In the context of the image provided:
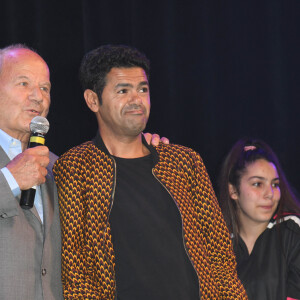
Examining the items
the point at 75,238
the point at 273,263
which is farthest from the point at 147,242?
the point at 273,263

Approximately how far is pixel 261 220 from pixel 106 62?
1305mm

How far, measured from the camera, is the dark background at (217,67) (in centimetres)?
328

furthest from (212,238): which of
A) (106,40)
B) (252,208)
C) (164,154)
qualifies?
(106,40)

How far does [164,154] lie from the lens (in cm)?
213

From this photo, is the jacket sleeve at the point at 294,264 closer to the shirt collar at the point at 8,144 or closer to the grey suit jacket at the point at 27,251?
the grey suit jacket at the point at 27,251

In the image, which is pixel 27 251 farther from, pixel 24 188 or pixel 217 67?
pixel 217 67

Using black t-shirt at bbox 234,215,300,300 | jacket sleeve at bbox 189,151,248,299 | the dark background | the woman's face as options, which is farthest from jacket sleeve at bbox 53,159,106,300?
the dark background

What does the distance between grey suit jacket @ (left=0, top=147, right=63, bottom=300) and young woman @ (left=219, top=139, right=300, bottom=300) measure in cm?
120

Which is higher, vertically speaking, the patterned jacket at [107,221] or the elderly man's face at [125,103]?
the elderly man's face at [125,103]

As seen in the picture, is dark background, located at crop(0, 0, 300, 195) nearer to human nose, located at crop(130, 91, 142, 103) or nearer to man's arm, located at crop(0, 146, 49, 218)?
human nose, located at crop(130, 91, 142, 103)

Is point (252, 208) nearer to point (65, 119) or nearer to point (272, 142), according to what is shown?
point (272, 142)

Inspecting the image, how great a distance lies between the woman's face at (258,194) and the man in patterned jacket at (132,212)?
2.74ft

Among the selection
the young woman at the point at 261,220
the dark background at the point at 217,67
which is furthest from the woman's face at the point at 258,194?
the dark background at the point at 217,67

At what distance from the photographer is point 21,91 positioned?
2021 millimetres
